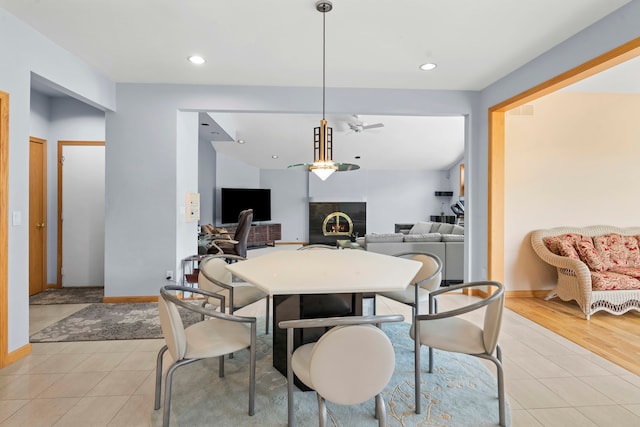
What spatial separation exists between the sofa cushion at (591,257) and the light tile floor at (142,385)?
1347 mm

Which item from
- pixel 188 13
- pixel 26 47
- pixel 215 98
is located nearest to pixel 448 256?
pixel 215 98

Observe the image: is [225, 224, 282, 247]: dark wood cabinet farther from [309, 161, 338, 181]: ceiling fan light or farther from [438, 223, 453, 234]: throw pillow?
[309, 161, 338, 181]: ceiling fan light

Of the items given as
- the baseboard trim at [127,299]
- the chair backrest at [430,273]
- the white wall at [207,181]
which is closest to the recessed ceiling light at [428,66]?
the chair backrest at [430,273]

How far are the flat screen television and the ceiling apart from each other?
4.64 metres

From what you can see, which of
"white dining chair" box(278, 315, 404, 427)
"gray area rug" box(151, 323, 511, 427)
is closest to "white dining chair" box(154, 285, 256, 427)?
"gray area rug" box(151, 323, 511, 427)

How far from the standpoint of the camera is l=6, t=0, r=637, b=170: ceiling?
2301 mm

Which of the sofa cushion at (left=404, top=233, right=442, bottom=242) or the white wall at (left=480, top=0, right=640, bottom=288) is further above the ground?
the white wall at (left=480, top=0, right=640, bottom=288)

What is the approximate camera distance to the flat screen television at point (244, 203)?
8.20m

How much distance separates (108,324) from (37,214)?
2.19m

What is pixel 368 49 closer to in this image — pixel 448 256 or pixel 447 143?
pixel 448 256

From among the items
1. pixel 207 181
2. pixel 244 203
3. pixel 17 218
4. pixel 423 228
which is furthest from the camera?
pixel 244 203

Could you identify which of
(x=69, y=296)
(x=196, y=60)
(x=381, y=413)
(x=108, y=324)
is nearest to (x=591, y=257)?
(x=381, y=413)

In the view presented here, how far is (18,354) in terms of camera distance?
7.85 ft

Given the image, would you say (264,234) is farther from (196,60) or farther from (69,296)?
(196,60)
